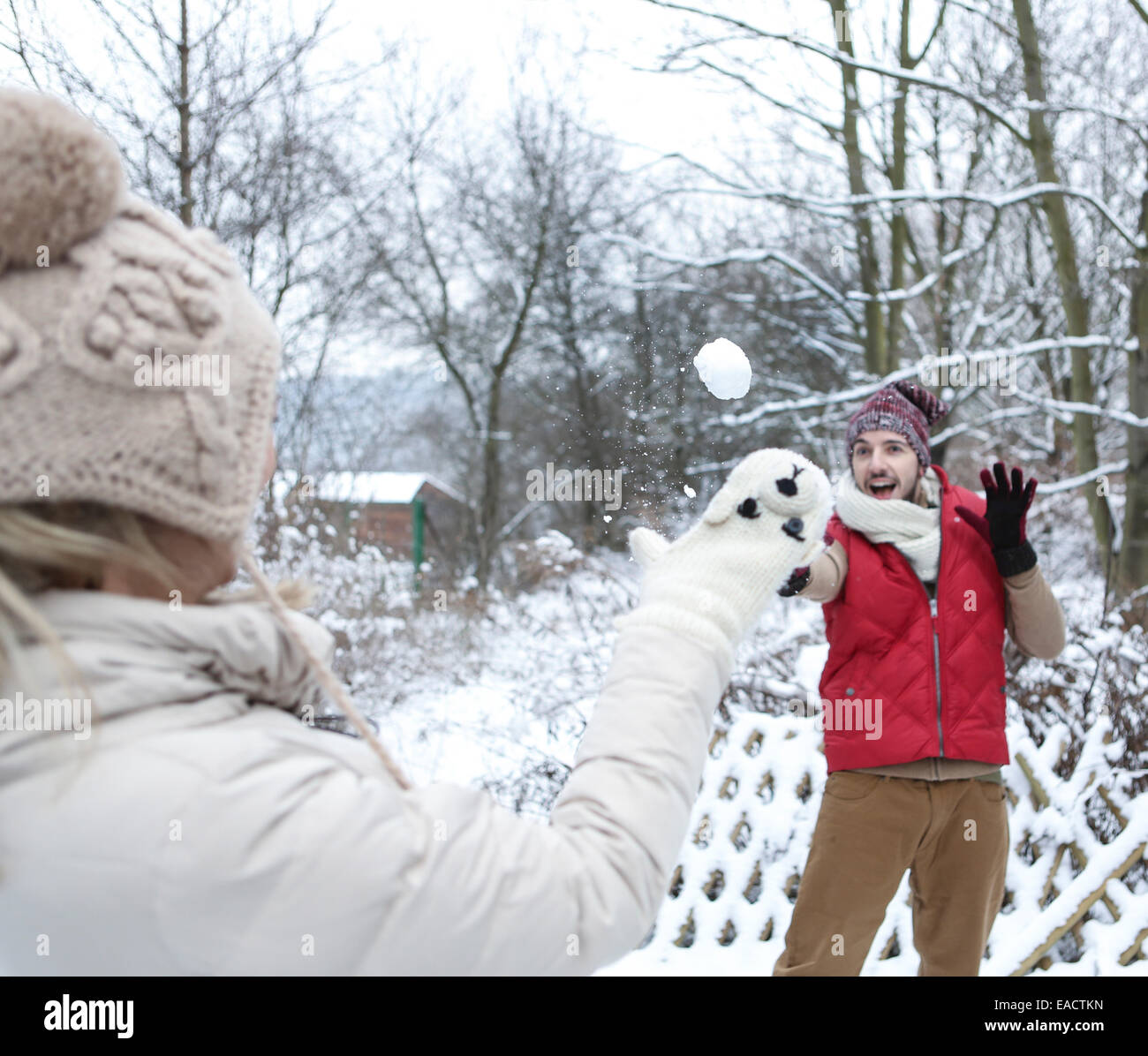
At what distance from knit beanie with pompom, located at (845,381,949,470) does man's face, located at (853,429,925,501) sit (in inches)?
0.9

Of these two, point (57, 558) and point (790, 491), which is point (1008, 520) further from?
point (57, 558)

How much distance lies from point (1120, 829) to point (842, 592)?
200 cm

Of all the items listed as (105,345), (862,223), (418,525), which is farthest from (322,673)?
(418,525)

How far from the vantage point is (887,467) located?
105 inches

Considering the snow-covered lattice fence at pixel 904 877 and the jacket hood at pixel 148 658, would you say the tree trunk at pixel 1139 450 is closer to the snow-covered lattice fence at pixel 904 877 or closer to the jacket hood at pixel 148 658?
the snow-covered lattice fence at pixel 904 877

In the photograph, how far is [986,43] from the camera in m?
8.81

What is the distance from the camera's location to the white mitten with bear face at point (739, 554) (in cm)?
102

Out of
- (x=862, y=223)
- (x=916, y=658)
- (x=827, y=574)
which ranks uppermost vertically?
(x=862, y=223)

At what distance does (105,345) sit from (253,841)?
1.35ft

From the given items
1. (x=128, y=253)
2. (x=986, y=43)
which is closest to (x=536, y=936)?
(x=128, y=253)

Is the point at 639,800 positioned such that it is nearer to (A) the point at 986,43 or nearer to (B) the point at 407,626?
(B) the point at 407,626

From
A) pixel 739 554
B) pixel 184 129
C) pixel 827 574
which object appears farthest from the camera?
pixel 184 129

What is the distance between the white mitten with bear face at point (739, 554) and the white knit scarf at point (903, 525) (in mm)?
1405

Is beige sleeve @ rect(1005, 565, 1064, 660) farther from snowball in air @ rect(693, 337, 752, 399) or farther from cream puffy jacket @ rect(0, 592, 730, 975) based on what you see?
cream puffy jacket @ rect(0, 592, 730, 975)
